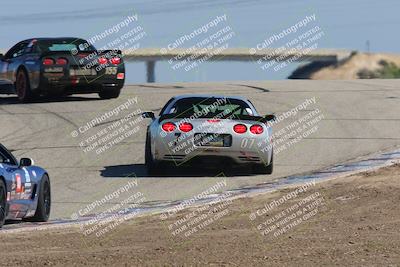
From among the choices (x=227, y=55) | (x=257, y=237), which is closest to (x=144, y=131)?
(x=257, y=237)

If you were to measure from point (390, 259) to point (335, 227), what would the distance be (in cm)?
208

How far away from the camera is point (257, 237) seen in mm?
9984

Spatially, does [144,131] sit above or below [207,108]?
below

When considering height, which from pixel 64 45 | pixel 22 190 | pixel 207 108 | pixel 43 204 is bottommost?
pixel 64 45

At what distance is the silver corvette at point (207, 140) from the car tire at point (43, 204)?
3.33 meters

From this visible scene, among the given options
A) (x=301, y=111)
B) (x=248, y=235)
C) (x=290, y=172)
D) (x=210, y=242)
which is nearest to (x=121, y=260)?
(x=210, y=242)

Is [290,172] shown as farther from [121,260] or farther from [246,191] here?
[121,260]

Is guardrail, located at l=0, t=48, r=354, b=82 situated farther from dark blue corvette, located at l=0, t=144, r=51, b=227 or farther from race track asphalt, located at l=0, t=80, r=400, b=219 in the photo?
dark blue corvette, located at l=0, t=144, r=51, b=227

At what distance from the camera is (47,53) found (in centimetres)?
2556

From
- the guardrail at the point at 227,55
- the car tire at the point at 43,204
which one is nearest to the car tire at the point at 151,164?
the car tire at the point at 43,204

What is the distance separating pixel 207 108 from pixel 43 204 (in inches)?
179

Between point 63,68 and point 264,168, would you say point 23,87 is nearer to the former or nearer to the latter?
point 63,68

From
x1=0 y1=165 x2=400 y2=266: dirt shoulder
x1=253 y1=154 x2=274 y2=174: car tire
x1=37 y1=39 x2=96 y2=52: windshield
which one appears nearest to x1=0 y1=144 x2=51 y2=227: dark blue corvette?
x1=0 y1=165 x2=400 y2=266: dirt shoulder

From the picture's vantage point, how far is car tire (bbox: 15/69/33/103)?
2616cm
